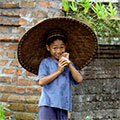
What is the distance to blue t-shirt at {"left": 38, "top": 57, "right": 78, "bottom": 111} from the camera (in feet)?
7.68

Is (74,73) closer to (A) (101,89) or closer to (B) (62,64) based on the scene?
(B) (62,64)

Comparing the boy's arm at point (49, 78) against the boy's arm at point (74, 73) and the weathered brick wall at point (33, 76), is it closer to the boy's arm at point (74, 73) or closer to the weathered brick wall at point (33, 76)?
the boy's arm at point (74, 73)

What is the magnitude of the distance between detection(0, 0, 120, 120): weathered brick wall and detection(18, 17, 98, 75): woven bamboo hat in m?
0.63

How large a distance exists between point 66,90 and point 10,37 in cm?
127

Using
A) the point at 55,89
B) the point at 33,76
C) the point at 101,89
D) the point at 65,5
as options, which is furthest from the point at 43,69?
the point at 101,89

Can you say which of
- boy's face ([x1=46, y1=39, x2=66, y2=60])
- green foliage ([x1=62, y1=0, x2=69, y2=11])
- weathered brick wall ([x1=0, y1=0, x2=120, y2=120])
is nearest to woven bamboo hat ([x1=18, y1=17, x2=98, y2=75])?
boy's face ([x1=46, y1=39, x2=66, y2=60])

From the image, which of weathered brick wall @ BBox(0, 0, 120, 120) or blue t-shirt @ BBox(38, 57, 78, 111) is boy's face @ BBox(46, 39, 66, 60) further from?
weathered brick wall @ BBox(0, 0, 120, 120)

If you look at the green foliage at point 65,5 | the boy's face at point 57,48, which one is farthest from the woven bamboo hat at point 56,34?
the green foliage at point 65,5

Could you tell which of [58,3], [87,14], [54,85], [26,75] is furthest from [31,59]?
[87,14]

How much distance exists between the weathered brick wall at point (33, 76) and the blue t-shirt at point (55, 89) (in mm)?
722

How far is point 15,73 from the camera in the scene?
320 cm

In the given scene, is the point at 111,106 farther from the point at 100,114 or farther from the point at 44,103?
the point at 44,103

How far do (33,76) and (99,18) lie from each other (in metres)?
1.30

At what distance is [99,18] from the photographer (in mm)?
3389
